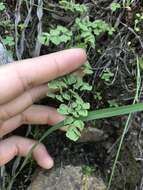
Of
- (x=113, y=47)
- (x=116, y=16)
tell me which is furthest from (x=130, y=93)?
(x=116, y=16)

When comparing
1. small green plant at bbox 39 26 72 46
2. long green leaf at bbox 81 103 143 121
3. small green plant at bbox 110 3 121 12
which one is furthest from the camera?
small green plant at bbox 110 3 121 12

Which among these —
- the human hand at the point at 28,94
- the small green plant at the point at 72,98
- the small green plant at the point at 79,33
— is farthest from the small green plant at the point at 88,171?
the small green plant at the point at 79,33

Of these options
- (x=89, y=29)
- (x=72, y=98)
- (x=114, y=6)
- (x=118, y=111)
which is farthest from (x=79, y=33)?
(x=118, y=111)

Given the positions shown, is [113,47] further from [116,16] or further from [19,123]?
[19,123]

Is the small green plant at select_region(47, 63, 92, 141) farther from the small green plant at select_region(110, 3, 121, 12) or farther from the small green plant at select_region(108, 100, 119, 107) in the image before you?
the small green plant at select_region(110, 3, 121, 12)

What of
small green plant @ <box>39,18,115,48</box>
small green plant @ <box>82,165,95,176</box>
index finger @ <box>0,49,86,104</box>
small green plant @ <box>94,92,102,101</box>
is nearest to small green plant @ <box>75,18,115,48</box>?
small green plant @ <box>39,18,115,48</box>
